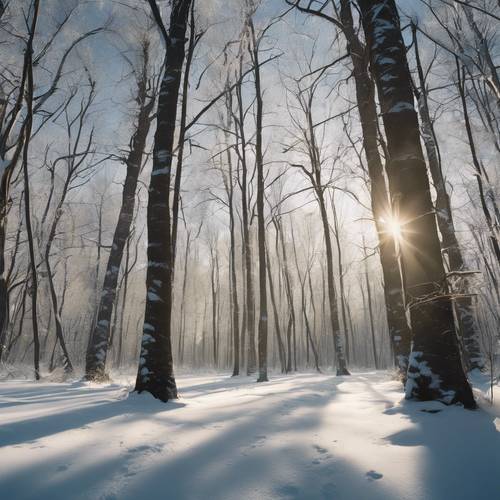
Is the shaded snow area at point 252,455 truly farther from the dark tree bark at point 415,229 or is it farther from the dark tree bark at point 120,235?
Answer: the dark tree bark at point 120,235

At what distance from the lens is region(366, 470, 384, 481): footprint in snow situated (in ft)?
4.09

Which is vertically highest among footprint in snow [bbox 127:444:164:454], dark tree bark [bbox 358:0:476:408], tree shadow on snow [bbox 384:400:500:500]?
dark tree bark [bbox 358:0:476:408]

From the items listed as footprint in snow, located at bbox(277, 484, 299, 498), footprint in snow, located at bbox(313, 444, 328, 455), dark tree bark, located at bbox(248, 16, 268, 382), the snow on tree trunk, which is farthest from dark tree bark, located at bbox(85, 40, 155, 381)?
footprint in snow, located at bbox(277, 484, 299, 498)

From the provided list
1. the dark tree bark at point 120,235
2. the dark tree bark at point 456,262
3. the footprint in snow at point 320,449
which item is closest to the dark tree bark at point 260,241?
the dark tree bark at point 120,235

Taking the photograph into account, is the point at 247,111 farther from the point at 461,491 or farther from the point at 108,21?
the point at 461,491

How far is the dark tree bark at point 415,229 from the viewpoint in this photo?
8.09ft

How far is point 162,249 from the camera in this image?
381cm

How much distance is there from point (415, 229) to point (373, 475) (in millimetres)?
2103

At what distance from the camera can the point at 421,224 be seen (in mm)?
2787

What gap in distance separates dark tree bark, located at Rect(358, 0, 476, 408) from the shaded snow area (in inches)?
10.4

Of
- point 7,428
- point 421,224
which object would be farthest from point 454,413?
point 7,428

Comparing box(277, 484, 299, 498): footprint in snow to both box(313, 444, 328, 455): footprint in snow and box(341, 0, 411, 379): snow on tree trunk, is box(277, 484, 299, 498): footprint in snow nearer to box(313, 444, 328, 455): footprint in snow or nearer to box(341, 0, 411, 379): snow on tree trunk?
box(313, 444, 328, 455): footprint in snow

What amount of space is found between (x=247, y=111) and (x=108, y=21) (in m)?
4.99

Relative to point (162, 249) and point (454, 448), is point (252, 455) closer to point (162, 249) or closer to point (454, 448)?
point (454, 448)
